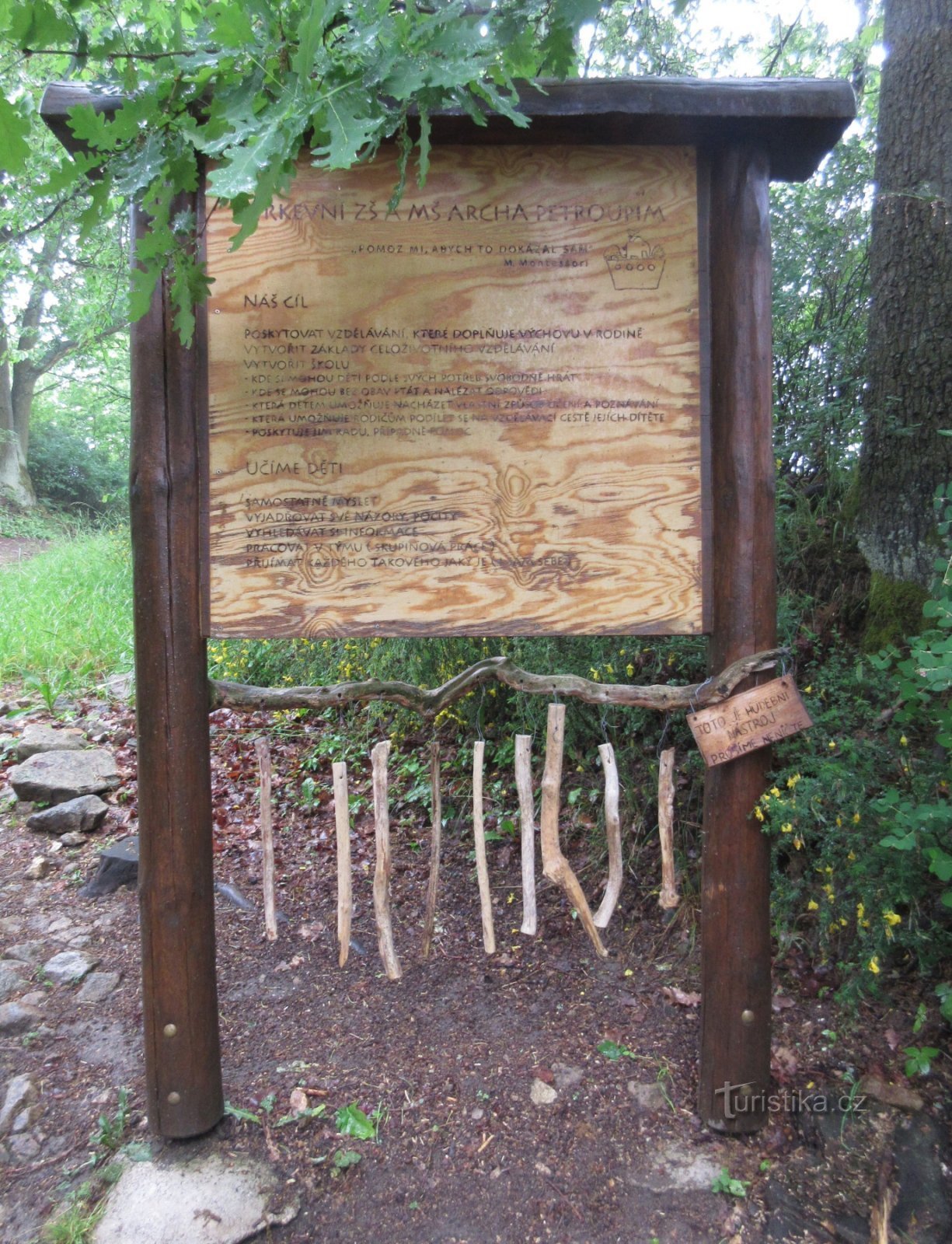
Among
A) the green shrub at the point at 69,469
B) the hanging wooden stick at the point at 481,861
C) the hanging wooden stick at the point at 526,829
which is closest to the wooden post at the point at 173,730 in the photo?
the hanging wooden stick at the point at 481,861

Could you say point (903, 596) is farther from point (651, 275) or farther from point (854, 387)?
point (651, 275)

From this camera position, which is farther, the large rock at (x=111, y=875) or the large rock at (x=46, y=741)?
the large rock at (x=46, y=741)

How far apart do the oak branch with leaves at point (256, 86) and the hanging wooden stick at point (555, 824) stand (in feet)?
4.80

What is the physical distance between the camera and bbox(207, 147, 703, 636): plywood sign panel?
7.64ft

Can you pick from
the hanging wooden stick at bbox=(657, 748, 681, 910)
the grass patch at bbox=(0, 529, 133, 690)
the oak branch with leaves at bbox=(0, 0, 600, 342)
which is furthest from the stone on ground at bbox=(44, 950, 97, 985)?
the grass patch at bbox=(0, 529, 133, 690)

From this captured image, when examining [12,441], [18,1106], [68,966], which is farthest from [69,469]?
[18,1106]

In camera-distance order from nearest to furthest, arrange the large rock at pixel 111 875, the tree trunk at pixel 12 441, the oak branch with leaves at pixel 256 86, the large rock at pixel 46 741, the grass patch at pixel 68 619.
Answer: the oak branch with leaves at pixel 256 86 < the large rock at pixel 111 875 < the large rock at pixel 46 741 < the grass patch at pixel 68 619 < the tree trunk at pixel 12 441

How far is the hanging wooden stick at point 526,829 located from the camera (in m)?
2.39

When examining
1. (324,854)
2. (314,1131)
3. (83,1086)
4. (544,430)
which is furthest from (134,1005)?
(544,430)

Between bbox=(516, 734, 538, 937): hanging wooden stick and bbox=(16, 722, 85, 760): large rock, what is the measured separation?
3.98 metres

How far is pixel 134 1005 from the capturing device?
328 cm

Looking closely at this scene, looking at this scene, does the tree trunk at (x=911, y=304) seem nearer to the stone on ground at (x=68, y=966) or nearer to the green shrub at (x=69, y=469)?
the stone on ground at (x=68, y=966)

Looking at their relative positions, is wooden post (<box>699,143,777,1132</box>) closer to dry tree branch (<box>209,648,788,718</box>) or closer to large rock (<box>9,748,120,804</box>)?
dry tree branch (<box>209,648,788,718</box>)

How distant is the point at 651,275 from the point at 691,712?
1.28m
